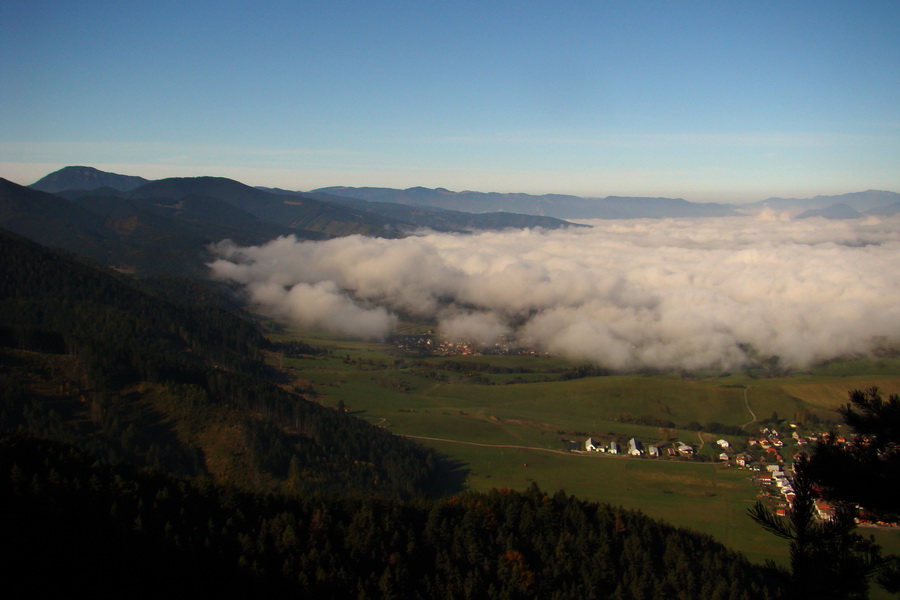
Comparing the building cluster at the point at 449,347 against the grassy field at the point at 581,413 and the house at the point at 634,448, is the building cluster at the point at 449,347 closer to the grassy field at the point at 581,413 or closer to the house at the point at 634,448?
the grassy field at the point at 581,413

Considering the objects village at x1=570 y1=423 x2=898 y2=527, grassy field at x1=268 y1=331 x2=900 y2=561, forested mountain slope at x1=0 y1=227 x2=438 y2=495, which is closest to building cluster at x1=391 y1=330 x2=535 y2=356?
grassy field at x1=268 y1=331 x2=900 y2=561

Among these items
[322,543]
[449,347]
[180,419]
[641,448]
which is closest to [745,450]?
[641,448]

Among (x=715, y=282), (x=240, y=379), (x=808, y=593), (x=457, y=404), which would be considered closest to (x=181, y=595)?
(x=808, y=593)

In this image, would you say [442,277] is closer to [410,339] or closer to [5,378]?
[410,339]

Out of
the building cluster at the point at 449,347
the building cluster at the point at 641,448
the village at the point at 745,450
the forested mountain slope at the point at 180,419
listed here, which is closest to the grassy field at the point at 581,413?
the village at the point at 745,450

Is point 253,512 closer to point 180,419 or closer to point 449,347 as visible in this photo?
point 180,419

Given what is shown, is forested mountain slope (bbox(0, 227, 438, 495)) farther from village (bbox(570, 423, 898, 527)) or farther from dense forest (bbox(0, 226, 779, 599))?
village (bbox(570, 423, 898, 527))
